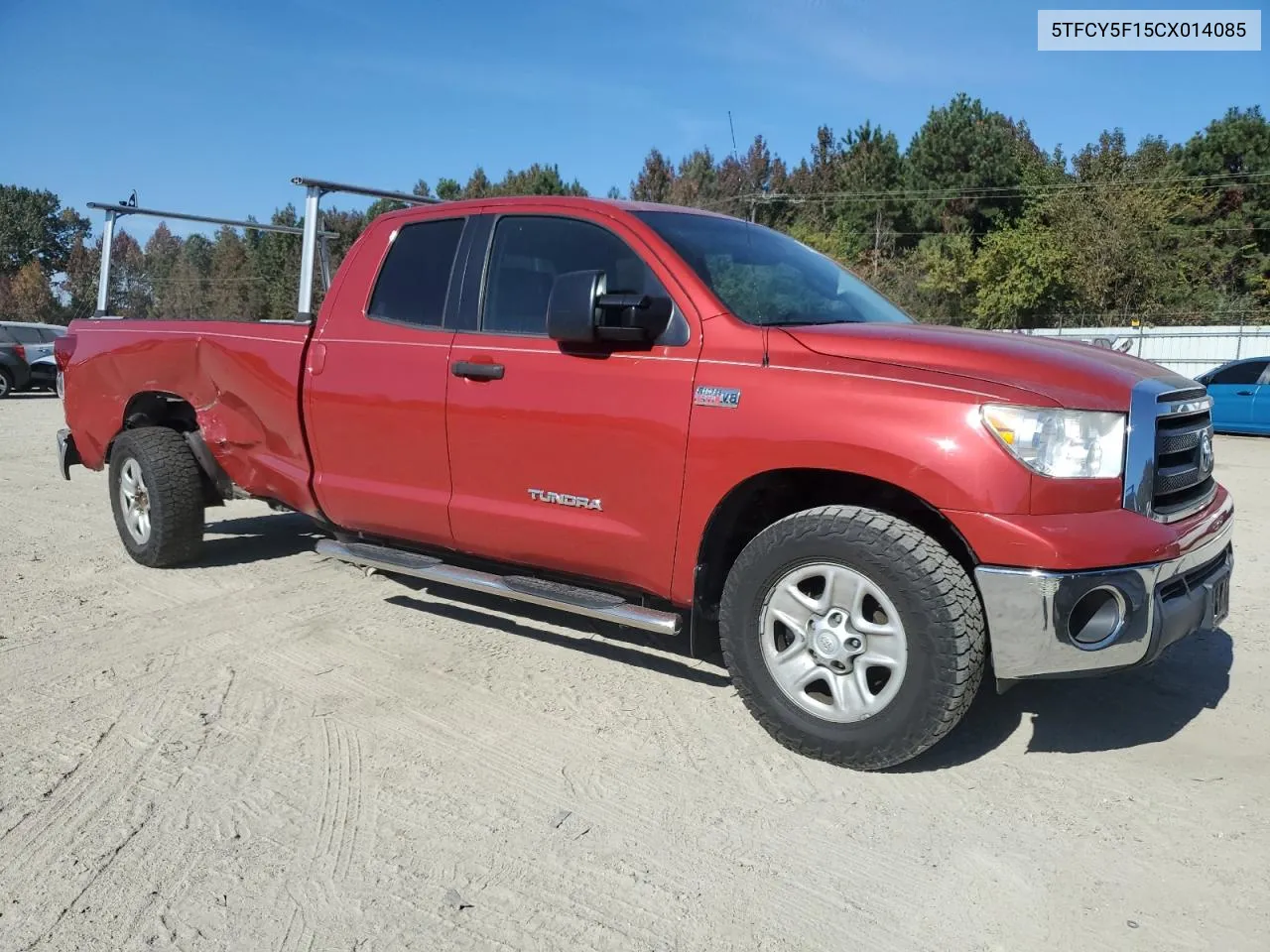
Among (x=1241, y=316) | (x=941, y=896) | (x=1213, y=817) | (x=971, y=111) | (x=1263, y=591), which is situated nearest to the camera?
(x=941, y=896)

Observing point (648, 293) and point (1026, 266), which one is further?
point (1026, 266)

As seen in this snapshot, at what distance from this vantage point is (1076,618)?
2936mm

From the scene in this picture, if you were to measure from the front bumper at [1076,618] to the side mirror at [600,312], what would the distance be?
1.43m

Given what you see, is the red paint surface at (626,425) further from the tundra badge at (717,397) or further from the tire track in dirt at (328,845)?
the tire track in dirt at (328,845)

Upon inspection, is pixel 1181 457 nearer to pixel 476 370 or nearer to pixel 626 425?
pixel 626 425

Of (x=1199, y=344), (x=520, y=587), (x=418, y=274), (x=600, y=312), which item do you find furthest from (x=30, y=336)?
(x=1199, y=344)

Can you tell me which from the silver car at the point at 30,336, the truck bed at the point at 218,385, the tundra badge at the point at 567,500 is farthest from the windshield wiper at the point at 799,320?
the silver car at the point at 30,336

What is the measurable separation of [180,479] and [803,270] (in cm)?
372

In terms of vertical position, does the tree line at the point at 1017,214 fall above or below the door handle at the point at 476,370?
above

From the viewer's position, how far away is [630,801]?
3.09 meters

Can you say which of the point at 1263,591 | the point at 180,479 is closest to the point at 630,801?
the point at 180,479

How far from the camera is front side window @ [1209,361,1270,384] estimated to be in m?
16.1

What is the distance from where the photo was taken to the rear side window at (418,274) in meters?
4.46

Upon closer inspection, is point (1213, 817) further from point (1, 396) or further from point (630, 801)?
point (1, 396)
